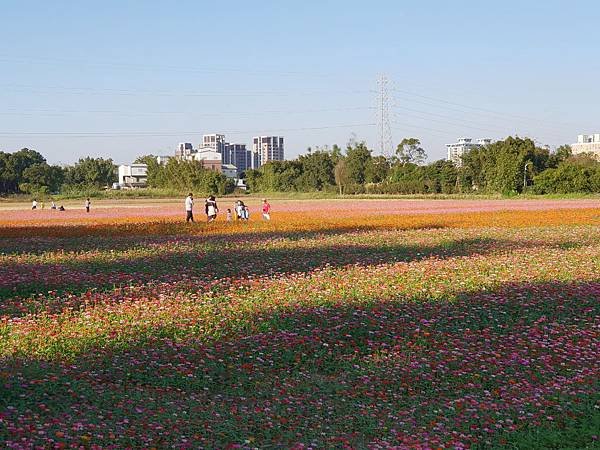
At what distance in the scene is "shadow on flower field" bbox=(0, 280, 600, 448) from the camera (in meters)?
6.54

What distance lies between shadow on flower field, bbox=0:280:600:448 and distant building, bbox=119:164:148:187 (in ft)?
559

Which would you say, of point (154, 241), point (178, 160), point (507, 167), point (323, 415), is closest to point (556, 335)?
point (323, 415)

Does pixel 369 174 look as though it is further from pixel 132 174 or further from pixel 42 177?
pixel 132 174

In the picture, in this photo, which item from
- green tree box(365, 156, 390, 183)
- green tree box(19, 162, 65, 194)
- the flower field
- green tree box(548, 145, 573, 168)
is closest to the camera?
the flower field

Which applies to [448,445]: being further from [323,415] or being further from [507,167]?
[507,167]

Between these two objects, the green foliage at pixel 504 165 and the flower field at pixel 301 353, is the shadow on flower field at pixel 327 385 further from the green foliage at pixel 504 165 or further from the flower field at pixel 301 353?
the green foliage at pixel 504 165

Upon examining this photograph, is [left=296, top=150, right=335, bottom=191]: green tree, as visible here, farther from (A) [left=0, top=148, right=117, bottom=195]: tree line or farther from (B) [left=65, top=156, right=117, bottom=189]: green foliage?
(B) [left=65, top=156, right=117, bottom=189]: green foliage

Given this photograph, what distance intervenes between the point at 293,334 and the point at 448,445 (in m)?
4.03

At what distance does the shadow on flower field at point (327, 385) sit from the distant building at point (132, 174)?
17024 centimetres

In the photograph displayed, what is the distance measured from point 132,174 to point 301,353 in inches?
7162

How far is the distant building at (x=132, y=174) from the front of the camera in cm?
18010

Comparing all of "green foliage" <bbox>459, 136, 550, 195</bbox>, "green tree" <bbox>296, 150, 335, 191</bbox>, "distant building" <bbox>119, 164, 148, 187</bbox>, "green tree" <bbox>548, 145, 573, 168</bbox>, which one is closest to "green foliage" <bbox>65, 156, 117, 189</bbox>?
"distant building" <bbox>119, 164, 148, 187</bbox>

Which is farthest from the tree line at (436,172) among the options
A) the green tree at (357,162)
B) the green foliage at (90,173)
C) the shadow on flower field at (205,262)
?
the shadow on flower field at (205,262)

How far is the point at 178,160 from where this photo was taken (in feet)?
409
